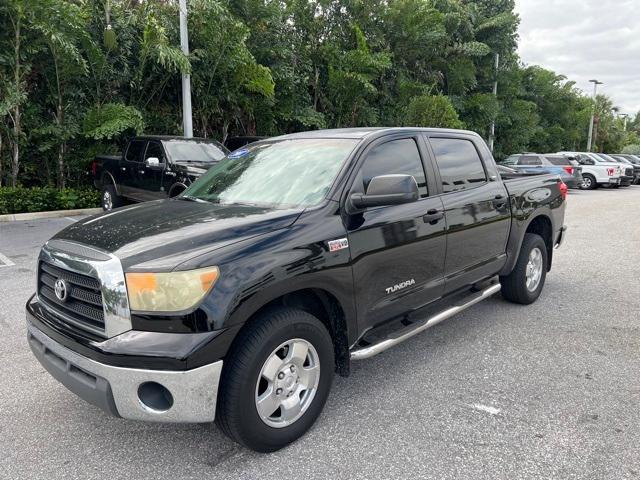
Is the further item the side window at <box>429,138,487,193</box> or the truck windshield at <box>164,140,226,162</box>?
the truck windshield at <box>164,140,226,162</box>

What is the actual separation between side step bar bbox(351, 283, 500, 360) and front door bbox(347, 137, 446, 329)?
133 millimetres

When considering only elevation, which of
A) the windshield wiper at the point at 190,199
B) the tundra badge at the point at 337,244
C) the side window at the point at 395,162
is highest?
the side window at the point at 395,162

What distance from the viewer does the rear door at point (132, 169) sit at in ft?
34.2

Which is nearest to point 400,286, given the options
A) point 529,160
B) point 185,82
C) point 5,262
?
point 5,262

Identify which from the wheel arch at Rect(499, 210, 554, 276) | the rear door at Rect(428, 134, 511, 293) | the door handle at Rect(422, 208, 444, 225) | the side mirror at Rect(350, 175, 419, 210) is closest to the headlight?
the side mirror at Rect(350, 175, 419, 210)

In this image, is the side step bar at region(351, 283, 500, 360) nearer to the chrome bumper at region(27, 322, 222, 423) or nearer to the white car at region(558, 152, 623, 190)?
the chrome bumper at region(27, 322, 222, 423)

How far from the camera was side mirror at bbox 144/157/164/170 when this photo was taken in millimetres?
9266

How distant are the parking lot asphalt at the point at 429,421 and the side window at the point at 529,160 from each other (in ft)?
55.9

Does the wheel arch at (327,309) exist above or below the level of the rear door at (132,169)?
below

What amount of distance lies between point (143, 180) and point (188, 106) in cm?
340

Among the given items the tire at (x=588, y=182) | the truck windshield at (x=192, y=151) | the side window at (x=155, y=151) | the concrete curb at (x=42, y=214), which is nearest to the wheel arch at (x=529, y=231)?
the truck windshield at (x=192, y=151)

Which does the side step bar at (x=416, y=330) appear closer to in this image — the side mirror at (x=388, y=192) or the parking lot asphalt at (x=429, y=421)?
the parking lot asphalt at (x=429, y=421)

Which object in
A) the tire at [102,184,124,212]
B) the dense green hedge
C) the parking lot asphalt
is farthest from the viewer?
the tire at [102,184,124,212]

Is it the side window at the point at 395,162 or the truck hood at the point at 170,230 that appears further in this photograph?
the side window at the point at 395,162
